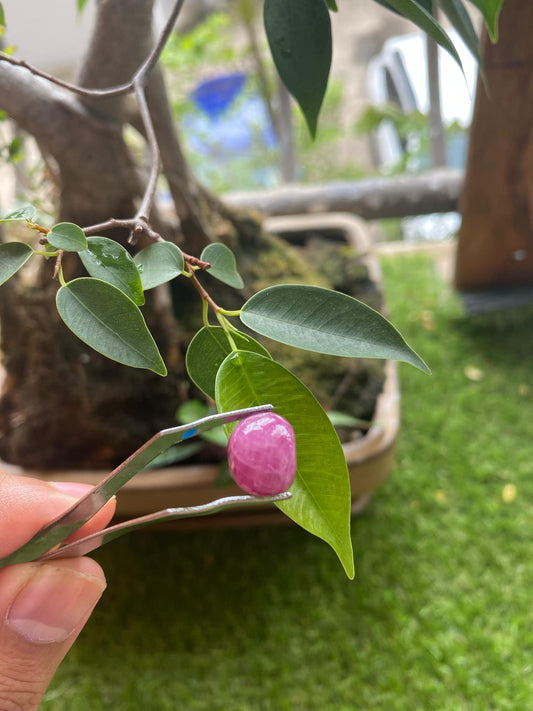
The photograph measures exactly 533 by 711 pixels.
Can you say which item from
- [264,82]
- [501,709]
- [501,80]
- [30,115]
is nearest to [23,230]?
[30,115]

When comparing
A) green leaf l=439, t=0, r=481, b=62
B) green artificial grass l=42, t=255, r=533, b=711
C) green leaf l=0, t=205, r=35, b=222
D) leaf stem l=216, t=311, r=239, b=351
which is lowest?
green artificial grass l=42, t=255, r=533, b=711

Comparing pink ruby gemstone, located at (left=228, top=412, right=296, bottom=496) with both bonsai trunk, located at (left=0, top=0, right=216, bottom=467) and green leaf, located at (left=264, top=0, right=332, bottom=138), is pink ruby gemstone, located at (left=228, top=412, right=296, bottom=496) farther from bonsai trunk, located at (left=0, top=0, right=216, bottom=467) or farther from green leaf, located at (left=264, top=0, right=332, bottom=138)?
bonsai trunk, located at (left=0, top=0, right=216, bottom=467)

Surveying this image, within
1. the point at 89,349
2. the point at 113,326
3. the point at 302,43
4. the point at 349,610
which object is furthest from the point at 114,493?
the point at 349,610

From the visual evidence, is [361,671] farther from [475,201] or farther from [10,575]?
[475,201]

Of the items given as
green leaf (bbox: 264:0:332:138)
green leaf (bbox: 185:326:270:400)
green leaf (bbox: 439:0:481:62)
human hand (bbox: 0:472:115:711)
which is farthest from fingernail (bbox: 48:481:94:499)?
green leaf (bbox: 439:0:481:62)

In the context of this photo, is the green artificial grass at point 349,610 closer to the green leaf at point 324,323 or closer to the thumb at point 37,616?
the thumb at point 37,616

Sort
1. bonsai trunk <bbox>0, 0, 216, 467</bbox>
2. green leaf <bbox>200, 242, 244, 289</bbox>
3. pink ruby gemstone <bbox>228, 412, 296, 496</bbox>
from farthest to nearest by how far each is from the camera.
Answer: bonsai trunk <bbox>0, 0, 216, 467</bbox>, green leaf <bbox>200, 242, 244, 289</bbox>, pink ruby gemstone <bbox>228, 412, 296, 496</bbox>
